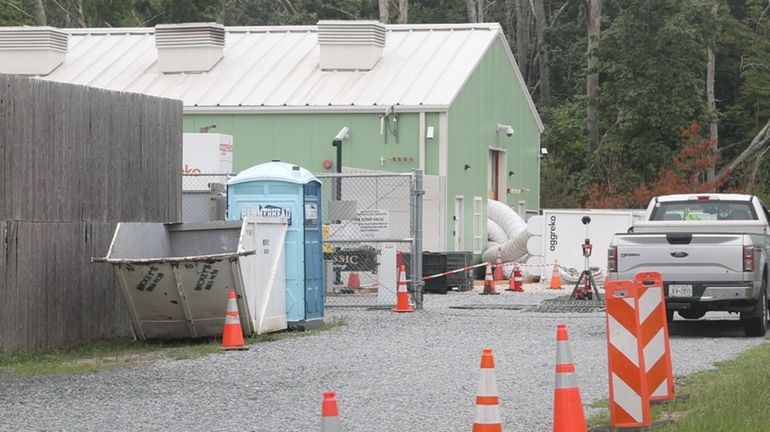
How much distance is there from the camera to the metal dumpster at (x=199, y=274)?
57.1ft

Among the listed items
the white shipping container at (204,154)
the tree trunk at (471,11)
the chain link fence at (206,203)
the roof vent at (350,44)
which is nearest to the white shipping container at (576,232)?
the roof vent at (350,44)

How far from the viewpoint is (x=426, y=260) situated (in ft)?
99.3

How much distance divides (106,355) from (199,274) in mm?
1470

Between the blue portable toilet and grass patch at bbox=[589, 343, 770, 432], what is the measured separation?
6840 mm

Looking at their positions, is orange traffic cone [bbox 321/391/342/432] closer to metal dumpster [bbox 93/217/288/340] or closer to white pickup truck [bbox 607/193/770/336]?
metal dumpster [bbox 93/217/288/340]

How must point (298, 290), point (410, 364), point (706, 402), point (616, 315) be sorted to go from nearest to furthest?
point (616, 315) < point (706, 402) < point (410, 364) < point (298, 290)

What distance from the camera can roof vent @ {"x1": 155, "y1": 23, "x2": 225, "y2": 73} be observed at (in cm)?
3991

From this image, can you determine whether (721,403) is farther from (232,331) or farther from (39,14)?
(39,14)

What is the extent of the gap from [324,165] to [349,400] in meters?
24.4

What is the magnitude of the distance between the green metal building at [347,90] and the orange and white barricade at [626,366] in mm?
24780

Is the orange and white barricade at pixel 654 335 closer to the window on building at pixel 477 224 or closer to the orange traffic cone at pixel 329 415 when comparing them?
the orange traffic cone at pixel 329 415

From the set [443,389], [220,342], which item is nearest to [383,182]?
[220,342]

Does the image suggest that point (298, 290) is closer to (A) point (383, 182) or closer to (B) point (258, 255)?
(B) point (258, 255)

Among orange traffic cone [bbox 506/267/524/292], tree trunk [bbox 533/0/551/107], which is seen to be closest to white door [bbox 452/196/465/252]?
orange traffic cone [bbox 506/267/524/292]
